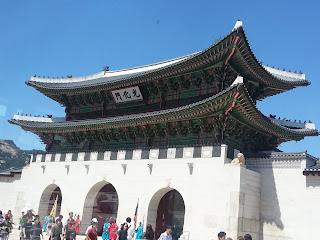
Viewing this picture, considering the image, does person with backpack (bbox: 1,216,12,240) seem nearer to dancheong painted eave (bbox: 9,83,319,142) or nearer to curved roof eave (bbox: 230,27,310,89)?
dancheong painted eave (bbox: 9,83,319,142)

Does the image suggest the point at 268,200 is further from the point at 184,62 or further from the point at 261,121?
the point at 184,62

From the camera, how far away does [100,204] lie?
24547 millimetres

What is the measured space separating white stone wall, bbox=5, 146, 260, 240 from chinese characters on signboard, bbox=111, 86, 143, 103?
457 centimetres

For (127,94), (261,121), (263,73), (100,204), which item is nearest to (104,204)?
(100,204)

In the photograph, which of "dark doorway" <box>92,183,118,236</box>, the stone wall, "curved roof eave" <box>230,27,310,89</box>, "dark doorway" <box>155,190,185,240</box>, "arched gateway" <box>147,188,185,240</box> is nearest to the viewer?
the stone wall

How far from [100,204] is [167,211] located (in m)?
5.66

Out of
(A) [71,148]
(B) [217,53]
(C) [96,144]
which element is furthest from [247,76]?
(A) [71,148]

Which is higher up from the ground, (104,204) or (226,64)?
(226,64)

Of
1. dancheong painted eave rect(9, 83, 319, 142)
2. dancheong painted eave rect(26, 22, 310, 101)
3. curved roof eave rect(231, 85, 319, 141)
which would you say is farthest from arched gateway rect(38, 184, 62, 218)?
curved roof eave rect(231, 85, 319, 141)

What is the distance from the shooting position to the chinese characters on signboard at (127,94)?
25.1m

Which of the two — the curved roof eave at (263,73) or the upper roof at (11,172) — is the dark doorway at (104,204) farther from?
the curved roof eave at (263,73)

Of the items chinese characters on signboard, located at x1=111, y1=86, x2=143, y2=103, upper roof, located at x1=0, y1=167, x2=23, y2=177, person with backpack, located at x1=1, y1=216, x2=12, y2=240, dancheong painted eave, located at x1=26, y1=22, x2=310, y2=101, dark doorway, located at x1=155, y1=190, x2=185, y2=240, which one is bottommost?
person with backpack, located at x1=1, y1=216, x2=12, y2=240

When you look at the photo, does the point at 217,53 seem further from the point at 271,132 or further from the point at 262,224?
the point at 262,224

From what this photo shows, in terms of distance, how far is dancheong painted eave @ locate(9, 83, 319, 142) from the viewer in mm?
17594
